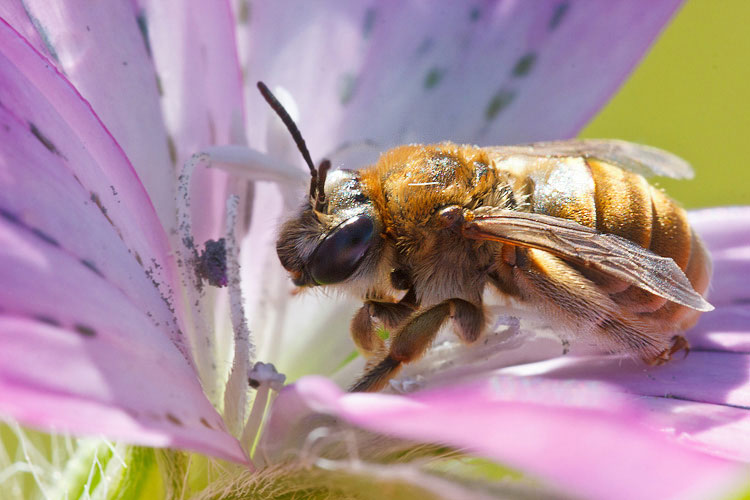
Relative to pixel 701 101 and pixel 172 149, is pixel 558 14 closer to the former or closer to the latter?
pixel 172 149

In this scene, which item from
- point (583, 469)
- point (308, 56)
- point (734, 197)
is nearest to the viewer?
point (583, 469)

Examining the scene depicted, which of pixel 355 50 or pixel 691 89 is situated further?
pixel 691 89

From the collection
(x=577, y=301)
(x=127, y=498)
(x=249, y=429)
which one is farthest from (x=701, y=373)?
(x=127, y=498)

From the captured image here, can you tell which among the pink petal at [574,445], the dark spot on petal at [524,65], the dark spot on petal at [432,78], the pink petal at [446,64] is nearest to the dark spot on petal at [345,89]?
the pink petal at [446,64]

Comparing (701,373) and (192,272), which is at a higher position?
(192,272)

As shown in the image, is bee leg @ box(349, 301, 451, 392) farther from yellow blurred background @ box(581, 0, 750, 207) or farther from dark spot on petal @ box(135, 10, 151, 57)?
yellow blurred background @ box(581, 0, 750, 207)

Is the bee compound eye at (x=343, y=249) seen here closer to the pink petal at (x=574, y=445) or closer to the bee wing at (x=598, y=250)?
the bee wing at (x=598, y=250)

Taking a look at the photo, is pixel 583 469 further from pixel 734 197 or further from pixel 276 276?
pixel 734 197
